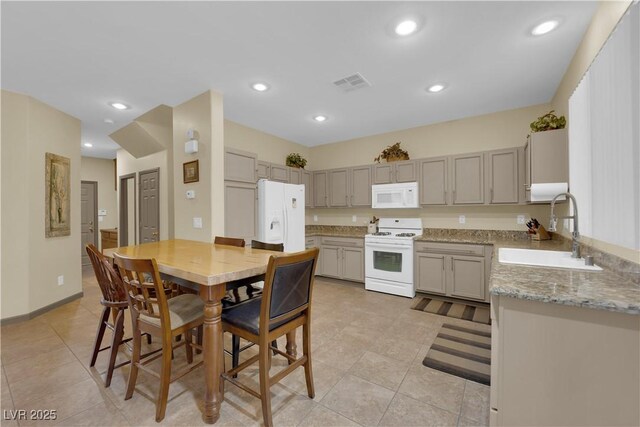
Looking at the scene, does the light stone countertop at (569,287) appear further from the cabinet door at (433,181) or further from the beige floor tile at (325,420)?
the cabinet door at (433,181)

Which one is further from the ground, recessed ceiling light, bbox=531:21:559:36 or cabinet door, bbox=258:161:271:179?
recessed ceiling light, bbox=531:21:559:36

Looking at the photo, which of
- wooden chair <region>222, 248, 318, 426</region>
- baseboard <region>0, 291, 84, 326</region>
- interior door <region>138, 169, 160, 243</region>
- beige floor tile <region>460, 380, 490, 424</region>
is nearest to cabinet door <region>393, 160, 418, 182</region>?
beige floor tile <region>460, 380, 490, 424</region>

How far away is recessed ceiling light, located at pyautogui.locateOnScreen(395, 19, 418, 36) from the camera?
6.40 ft

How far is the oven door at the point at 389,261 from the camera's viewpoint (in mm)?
3723

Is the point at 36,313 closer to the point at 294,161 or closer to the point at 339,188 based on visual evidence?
the point at 294,161

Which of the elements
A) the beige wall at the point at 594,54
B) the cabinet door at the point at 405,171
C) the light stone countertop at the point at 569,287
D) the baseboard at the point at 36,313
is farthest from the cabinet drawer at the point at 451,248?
the baseboard at the point at 36,313

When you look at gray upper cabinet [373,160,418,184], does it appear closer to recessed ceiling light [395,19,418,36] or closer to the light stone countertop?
recessed ceiling light [395,19,418,36]

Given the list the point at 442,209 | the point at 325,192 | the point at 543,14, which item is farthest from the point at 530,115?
the point at 325,192

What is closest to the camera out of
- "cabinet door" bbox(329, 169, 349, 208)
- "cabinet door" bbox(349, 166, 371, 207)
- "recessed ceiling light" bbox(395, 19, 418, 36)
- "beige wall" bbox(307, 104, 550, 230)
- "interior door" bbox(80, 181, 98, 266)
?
"recessed ceiling light" bbox(395, 19, 418, 36)

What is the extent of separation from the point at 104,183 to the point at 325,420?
7.16 metres

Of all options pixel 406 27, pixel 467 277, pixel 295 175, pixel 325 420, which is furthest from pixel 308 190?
pixel 325 420

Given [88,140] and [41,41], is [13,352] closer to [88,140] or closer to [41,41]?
[41,41]

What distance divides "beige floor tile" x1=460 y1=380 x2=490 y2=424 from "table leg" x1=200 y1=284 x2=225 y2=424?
1.47m

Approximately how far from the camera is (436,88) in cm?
297
